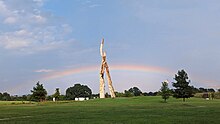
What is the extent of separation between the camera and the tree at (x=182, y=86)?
248 feet

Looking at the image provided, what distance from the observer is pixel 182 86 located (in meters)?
75.9

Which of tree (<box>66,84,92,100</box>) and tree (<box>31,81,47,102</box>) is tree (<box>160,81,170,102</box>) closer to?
tree (<box>31,81,47,102</box>)

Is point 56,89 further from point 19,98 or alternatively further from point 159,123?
point 159,123

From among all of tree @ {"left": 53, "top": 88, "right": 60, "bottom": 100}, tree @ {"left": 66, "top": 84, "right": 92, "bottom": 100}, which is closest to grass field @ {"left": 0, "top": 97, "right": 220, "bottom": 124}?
tree @ {"left": 53, "top": 88, "right": 60, "bottom": 100}

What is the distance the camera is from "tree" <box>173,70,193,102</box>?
75625 millimetres

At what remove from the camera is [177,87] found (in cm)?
7675

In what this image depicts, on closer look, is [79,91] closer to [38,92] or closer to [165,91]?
[38,92]

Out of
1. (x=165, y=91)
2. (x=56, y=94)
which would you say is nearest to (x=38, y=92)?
(x=56, y=94)

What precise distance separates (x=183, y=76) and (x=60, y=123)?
57.0 metres

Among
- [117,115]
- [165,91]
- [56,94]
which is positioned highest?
[165,91]

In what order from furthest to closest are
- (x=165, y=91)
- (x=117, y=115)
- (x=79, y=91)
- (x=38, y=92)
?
(x=79, y=91) < (x=38, y=92) < (x=165, y=91) < (x=117, y=115)

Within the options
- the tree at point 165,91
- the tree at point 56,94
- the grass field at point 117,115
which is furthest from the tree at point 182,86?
the tree at point 56,94

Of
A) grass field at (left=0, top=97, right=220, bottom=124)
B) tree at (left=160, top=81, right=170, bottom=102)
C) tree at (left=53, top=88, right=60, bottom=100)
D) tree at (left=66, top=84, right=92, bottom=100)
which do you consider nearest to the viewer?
grass field at (left=0, top=97, right=220, bottom=124)

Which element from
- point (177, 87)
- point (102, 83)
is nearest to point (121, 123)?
point (177, 87)
